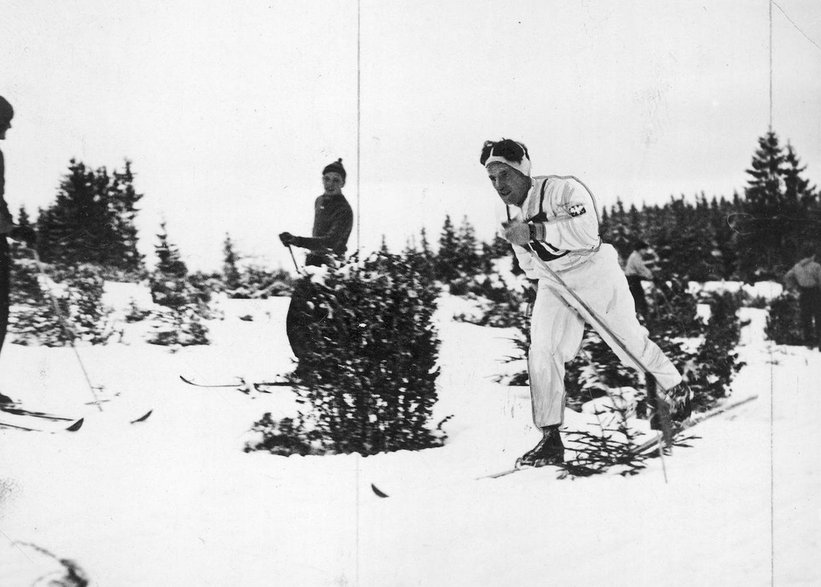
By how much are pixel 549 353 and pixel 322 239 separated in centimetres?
146

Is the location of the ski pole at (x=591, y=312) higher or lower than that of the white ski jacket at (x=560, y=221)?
lower

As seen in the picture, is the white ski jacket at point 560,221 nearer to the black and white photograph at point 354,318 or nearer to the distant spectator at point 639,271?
the black and white photograph at point 354,318

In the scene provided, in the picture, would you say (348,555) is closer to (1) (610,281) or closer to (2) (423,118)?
(1) (610,281)

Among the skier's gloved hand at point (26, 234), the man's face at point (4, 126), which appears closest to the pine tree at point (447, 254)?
the skier's gloved hand at point (26, 234)

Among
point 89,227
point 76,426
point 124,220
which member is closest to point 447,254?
point 124,220

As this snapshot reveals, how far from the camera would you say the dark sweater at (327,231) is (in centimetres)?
350

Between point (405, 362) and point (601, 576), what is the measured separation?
1610mm

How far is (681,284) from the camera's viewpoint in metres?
3.65

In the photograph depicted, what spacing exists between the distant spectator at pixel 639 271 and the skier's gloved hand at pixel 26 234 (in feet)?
11.4

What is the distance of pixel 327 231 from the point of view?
3521 millimetres

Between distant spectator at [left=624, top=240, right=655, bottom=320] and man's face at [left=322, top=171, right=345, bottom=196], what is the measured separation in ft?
5.80

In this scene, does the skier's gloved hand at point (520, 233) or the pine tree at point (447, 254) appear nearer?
the skier's gloved hand at point (520, 233)

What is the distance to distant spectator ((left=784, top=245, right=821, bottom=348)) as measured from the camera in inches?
153

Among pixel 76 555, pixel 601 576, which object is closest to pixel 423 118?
pixel 601 576
